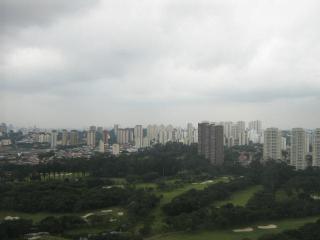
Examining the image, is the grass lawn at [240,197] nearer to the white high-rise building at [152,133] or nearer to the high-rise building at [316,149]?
the high-rise building at [316,149]

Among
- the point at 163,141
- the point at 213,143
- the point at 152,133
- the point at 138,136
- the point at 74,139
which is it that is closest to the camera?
the point at 213,143

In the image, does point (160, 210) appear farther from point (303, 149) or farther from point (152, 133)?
point (152, 133)

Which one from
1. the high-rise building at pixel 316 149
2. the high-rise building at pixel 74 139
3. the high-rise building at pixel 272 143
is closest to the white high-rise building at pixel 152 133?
the high-rise building at pixel 74 139

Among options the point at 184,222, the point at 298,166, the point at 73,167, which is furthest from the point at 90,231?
the point at 298,166

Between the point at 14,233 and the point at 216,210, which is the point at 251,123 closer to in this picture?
the point at 216,210

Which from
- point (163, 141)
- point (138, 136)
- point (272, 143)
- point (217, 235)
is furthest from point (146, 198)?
point (163, 141)
